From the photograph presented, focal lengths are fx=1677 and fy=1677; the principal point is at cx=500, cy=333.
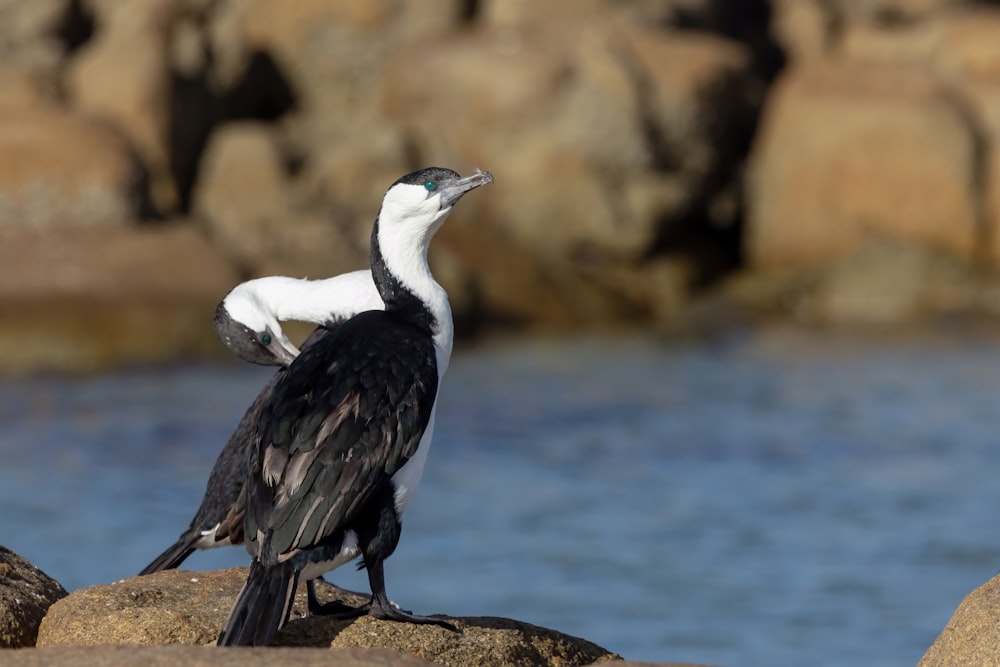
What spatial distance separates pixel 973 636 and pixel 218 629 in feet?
7.32

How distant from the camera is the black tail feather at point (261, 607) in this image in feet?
15.0

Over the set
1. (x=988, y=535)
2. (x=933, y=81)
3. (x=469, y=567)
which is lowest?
(x=469, y=567)

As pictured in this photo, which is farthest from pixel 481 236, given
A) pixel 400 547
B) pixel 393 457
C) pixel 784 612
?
pixel 393 457

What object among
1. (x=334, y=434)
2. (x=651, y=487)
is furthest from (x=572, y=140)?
(x=334, y=434)

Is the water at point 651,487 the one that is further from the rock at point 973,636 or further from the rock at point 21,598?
the rock at point 21,598

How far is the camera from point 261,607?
4656mm

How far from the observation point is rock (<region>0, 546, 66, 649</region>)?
5.30 m

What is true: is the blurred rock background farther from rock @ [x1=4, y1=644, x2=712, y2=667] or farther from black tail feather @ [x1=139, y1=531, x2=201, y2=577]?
rock @ [x1=4, y1=644, x2=712, y2=667]

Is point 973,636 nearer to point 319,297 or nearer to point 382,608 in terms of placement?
point 382,608

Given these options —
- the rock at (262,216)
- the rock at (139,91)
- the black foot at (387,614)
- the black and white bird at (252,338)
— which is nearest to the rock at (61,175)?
the rock at (139,91)

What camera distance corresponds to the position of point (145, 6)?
1912 cm

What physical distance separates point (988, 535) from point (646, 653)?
3247mm

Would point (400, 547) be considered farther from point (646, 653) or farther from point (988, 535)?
point (988, 535)

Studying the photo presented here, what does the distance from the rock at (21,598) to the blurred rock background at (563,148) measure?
11.3 metres
